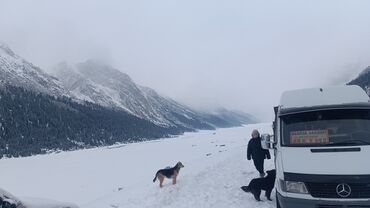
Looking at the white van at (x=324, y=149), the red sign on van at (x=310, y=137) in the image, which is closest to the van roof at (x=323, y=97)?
the white van at (x=324, y=149)

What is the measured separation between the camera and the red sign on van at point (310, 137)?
9.87m

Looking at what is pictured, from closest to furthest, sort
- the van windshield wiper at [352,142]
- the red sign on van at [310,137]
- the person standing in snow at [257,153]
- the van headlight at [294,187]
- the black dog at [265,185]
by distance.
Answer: the van headlight at [294,187], the van windshield wiper at [352,142], the red sign on van at [310,137], the black dog at [265,185], the person standing in snow at [257,153]

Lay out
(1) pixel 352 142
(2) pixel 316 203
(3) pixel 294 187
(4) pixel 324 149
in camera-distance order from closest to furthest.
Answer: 1. (2) pixel 316 203
2. (3) pixel 294 187
3. (4) pixel 324 149
4. (1) pixel 352 142

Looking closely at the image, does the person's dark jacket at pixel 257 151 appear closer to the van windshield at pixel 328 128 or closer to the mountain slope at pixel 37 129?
the van windshield at pixel 328 128

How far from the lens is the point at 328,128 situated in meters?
10.1

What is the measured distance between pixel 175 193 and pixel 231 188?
2.33 meters

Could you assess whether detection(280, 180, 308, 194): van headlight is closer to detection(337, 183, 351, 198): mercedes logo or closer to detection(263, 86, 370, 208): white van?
detection(263, 86, 370, 208): white van

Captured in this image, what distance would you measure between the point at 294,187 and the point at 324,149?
124cm

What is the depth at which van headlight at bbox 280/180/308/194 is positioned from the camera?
872 centimetres

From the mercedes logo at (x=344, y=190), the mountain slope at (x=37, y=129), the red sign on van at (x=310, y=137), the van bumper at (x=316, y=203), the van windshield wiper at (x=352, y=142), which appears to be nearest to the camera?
the van bumper at (x=316, y=203)

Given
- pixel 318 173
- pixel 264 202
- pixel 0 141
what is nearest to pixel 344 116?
pixel 318 173

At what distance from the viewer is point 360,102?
10.6 metres

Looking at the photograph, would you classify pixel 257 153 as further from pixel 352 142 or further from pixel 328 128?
pixel 352 142

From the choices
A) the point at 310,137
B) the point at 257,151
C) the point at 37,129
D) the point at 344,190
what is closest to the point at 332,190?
the point at 344,190
